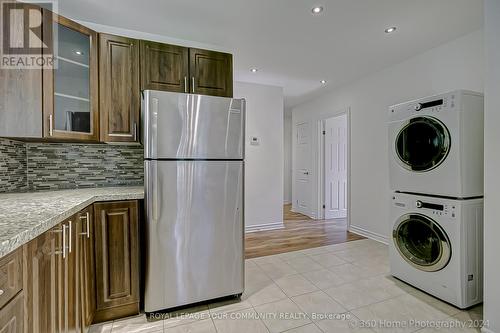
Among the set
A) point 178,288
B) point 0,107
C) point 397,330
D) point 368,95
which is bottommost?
point 397,330

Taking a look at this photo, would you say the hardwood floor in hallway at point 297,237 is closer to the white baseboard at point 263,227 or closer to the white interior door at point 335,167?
the white baseboard at point 263,227

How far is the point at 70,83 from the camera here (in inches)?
74.6

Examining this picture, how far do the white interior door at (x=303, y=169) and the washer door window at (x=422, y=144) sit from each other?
9.62 ft

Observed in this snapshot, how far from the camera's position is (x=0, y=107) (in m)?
1.56

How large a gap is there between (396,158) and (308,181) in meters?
2.93

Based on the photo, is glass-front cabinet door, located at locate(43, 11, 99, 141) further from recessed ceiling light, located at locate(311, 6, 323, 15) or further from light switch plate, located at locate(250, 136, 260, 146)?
light switch plate, located at locate(250, 136, 260, 146)

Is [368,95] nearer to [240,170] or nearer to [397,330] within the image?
[240,170]

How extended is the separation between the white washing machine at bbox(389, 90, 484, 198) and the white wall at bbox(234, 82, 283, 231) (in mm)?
2236

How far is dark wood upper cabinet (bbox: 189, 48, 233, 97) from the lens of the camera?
7.39ft

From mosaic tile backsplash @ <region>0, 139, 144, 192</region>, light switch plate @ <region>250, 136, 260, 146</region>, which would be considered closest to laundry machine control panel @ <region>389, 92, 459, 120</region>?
light switch plate @ <region>250, 136, 260, 146</region>

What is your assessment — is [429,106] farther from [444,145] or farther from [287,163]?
[287,163]

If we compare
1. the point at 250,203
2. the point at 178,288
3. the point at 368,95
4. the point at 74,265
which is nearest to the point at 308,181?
the point at 250,203

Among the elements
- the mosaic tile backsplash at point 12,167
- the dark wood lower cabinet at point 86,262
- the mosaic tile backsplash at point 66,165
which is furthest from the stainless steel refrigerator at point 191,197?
the mosaic tile backsplash at point 12,167

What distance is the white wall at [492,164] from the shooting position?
1536mm
